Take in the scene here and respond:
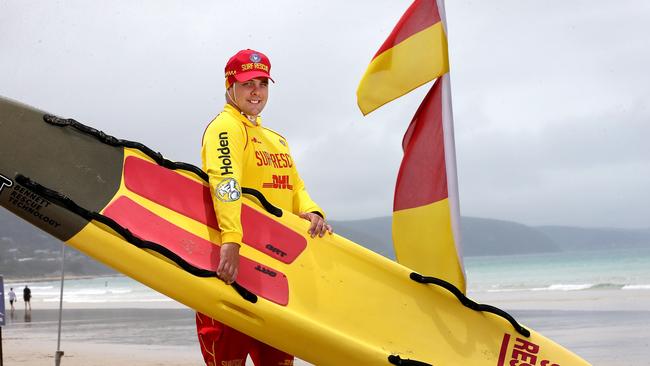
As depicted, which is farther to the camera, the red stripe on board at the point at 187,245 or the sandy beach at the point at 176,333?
the sandy beach at the point at 176,333

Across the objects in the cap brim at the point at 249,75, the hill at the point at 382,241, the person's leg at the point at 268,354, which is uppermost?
the hill at the point at 382,241

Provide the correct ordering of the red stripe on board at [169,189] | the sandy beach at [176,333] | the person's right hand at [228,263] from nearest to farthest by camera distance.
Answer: the person's right hand at [228,263] → the red stripe on board at [169,189] → the sandy beach at [176,333]

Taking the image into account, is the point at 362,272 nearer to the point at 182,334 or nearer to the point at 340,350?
the point at 340,350

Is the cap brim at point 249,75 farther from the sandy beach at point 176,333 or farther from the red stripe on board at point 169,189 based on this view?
the sandy beach at point 176,333

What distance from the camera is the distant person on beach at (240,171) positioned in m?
3.12

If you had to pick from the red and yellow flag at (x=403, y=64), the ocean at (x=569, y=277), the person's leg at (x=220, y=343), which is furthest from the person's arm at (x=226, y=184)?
the ocean at (x=569, y=277)

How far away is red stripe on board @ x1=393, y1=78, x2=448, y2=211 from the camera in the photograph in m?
3.97

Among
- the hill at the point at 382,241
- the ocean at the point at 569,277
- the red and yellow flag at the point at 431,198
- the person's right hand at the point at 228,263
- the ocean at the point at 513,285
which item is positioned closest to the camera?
the person's right hand at the point at 228,263

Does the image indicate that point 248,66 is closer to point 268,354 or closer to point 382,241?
point 268,354

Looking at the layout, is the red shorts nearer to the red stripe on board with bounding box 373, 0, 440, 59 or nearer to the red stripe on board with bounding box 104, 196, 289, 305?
the red stripe on board with bounding box 104, 196, 289, 305

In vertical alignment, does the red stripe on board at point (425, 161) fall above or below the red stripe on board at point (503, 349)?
above

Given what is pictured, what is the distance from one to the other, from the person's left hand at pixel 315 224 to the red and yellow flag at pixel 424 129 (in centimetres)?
55

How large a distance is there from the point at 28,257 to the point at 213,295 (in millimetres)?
109876

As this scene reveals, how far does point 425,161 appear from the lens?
403 centimetres
